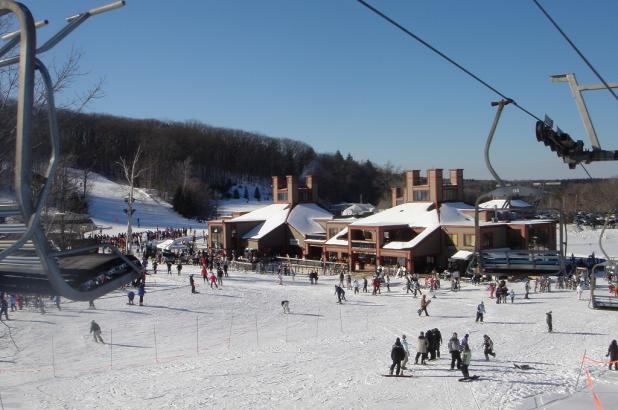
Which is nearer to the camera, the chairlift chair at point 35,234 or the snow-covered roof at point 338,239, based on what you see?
the chairlift chair at point 35,234

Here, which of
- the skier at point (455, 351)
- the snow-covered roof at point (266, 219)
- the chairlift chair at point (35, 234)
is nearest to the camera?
the chairlift chair at point (35, 234)

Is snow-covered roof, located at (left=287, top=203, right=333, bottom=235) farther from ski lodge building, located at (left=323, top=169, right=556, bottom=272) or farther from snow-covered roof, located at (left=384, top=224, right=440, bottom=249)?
snow-covered roof, located at (left=384, top=224, right=440, bottom=249)

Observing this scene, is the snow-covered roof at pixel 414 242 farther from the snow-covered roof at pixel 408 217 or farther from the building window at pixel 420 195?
the building window at pixel 420 195

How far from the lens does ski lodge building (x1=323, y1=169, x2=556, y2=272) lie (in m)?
34.2

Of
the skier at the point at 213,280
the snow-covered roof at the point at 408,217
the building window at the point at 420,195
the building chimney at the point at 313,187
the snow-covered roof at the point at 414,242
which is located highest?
the building chimney at the point at 313,187

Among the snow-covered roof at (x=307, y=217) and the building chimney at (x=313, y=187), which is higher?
the building chimney at (x=313, y=187)

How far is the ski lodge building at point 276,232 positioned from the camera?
45125mm

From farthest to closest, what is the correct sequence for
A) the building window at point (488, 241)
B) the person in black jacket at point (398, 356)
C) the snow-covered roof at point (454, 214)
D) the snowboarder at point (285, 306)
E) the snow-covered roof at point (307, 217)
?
the snow-covered roof at point (307, 217) < the snow-covered roof at point (454, 214) < the building window at point (488, 241) < the snowboarder at point (285, 306) < the person in black jacket at point (398, 356)

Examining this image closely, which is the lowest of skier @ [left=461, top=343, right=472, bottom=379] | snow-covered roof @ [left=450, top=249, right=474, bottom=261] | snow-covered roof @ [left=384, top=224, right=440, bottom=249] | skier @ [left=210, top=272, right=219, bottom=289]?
skier @ [left=461, top=343, right=472, bottom=379]

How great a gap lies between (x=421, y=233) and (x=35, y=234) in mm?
35566

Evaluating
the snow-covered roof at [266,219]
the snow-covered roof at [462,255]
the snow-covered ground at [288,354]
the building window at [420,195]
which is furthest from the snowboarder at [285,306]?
the snow-covered roof at [266,219]

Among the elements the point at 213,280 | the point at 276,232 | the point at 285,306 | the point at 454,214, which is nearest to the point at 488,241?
the point at 454,214

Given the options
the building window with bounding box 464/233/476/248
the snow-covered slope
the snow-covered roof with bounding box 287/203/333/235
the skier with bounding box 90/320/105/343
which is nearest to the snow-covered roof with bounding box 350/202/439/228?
the building window with bounding box 464/233/476/248

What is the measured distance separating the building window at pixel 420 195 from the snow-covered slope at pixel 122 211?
104ft
